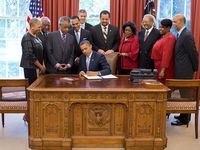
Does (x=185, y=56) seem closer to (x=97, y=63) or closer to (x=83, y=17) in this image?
(x=97, y=63)

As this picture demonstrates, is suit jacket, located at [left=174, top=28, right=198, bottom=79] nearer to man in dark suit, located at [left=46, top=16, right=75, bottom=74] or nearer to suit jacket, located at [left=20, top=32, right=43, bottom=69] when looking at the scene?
man in dark suit, located at [left=46, top=16, right=75, bottom=74]

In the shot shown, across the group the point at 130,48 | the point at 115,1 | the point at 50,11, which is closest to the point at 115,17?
the point at 115,1

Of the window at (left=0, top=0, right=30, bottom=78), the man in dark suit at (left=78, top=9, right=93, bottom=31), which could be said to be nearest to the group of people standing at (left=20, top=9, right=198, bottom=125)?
the man in dark suit at (left=78, top=9, right=93, bottom=31)

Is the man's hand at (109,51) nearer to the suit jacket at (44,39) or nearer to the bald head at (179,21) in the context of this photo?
the suit jacket at (44,39)

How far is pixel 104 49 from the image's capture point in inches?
205

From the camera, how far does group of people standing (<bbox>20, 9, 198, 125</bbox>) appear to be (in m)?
4.46

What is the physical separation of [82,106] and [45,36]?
1.67 metres

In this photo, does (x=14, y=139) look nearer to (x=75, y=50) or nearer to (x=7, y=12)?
(x=75, y=50)

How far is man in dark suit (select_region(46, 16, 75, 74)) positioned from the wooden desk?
2.89 feet

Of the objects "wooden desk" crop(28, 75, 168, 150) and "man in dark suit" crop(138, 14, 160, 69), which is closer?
"wooden desk" crop(28, 75, 168, 150)

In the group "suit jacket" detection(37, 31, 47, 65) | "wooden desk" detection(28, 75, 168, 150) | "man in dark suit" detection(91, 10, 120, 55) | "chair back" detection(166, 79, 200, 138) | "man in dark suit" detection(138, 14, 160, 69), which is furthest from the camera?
"man in dark suit" detection(91, 10, 120, 55)

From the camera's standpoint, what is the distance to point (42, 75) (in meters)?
4.48

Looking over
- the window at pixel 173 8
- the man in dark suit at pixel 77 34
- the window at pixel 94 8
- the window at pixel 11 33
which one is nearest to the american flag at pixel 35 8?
the window at pixel 11 33

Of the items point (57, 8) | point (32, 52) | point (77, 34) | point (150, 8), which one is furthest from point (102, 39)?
point (57, 8)
